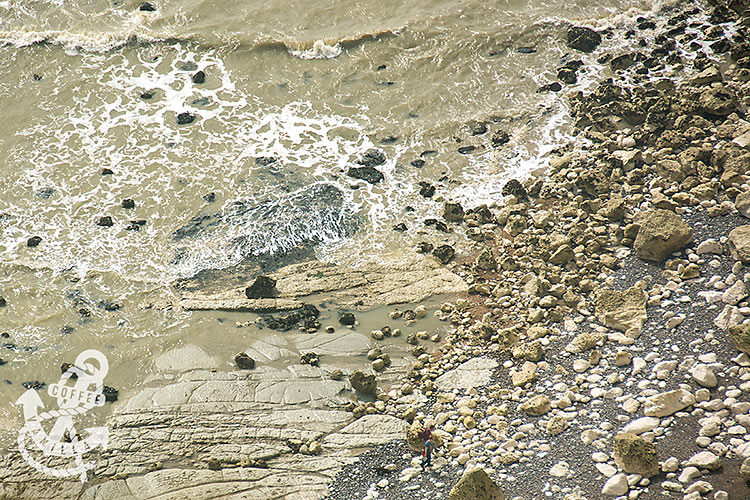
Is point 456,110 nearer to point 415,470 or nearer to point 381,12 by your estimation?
point 381,12

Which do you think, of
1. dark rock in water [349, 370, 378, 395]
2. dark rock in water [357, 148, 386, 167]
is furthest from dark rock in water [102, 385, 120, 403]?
dark rock in water [357, 148, 386, 167]

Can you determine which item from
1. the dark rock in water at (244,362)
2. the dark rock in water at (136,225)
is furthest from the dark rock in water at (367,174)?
the dark rock in water at (244,362)

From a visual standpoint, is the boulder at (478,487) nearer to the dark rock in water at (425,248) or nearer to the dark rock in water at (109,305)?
the dark rock in water at (425,248)

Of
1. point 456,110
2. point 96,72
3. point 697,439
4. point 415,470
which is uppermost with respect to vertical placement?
point 96,72

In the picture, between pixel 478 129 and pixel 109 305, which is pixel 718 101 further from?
pixel 109 305

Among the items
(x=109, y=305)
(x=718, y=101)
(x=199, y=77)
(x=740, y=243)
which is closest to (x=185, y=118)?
(x=199, y=77)

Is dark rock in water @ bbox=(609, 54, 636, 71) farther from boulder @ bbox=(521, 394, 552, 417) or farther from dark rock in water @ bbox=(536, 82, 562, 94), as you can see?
boulder @ bbox=(521, 394, 552, 417)

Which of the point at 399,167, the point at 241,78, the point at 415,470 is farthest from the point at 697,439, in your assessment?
the point at 241,78
